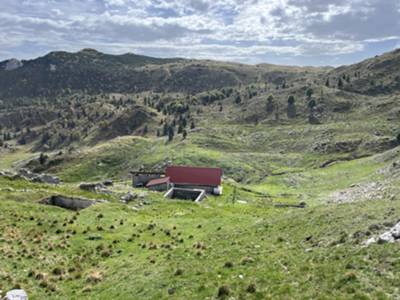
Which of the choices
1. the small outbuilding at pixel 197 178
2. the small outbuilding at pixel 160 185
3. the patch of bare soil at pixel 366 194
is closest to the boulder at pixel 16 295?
the patch of bare soil at pixel 366 194

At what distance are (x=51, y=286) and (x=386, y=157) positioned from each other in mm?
105481

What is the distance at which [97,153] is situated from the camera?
198625 millimetres

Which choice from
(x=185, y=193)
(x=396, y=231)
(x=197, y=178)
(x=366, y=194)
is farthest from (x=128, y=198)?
(x=396, y=231)

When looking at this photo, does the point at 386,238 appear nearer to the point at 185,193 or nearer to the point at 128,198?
the point at 128,198

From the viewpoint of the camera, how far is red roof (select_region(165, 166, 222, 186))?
3305 inches

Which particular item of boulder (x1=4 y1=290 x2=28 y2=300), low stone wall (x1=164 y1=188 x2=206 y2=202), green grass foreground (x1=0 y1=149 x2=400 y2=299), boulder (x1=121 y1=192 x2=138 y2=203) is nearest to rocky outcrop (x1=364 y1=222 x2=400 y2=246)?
green grass foreground (x1=0 y1=149 x2=400 y2=299)

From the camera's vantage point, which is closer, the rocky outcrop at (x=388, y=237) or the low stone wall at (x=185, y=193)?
the rocky outcrop at (x=388, y=237)

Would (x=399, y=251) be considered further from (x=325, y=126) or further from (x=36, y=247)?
(x=325, y=126)

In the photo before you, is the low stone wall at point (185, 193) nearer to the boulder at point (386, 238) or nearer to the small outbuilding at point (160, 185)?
the small outbuilding at point (160, 185)

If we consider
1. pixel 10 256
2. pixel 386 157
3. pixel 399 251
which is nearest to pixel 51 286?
pixel 10 256

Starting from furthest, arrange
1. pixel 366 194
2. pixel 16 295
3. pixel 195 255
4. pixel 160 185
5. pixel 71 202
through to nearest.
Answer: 1. pixel 160 185
2. pixel 71 202
3. pixel 366 194
4. pixel 195 255
5. pixel 16 295

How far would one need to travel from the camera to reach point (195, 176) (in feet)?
281

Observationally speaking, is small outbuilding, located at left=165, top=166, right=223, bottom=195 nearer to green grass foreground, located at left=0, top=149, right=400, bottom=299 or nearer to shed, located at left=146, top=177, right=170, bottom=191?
shed, located at left=146, top=177, right=170, bottom=191

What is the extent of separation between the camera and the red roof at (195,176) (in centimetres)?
8394
